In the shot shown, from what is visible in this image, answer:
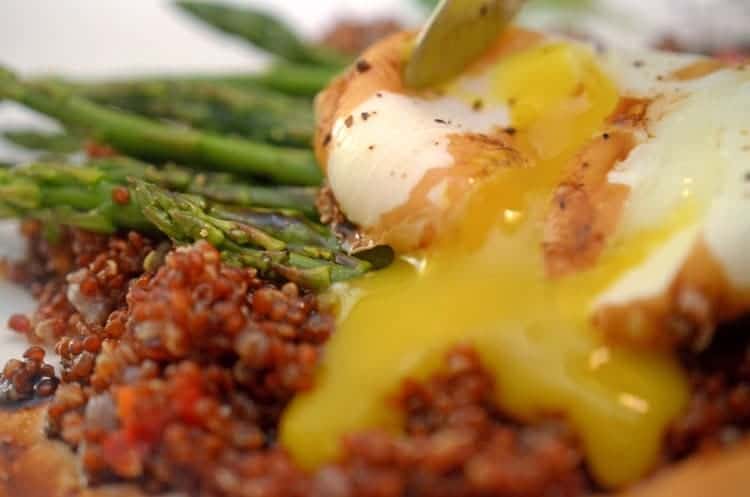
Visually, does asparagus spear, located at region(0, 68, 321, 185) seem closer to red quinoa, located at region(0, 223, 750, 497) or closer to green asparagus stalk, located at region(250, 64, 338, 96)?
green asparagus stalk, located at region(250, 64, 338, 96)

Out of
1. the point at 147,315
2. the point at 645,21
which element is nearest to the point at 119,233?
the point at 147,315

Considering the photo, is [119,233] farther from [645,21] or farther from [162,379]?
[645,21]

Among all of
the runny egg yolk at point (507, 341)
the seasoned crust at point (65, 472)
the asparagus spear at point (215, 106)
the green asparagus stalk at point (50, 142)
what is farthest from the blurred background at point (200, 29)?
the runny egg yolk at point (507, 341)

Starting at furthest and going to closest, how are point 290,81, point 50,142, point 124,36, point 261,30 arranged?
point 124,36 → point 261,30 → point 290,81 → point 50,142

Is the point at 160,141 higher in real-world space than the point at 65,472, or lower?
higher

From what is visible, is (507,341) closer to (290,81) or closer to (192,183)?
(192,183)

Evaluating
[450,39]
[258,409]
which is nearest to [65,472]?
[258,409]
